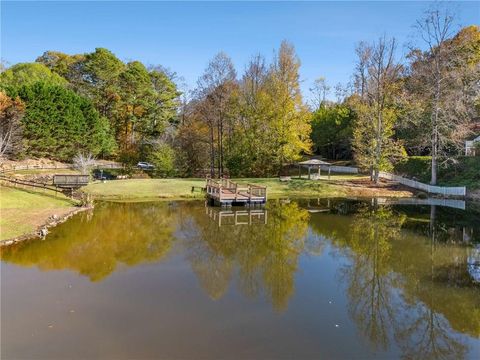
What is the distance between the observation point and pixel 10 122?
45.5 metres

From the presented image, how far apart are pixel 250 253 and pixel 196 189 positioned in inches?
796

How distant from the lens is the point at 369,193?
127ft

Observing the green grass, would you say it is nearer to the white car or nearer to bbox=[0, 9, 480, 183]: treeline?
bbox=[0, 9, 480, 183]: treeline

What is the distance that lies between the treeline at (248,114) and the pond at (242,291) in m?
20.8

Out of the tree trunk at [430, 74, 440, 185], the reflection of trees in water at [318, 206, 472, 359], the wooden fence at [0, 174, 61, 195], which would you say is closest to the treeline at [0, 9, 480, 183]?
the tree trunk at [430, 74, 440, 185]

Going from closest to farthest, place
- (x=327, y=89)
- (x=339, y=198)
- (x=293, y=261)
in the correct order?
(x=293, y=261)
(x=339, y=198)
(x=327, y=89)

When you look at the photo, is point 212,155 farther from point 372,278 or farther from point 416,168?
point 372,278

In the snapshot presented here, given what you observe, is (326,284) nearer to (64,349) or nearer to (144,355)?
(144,355)

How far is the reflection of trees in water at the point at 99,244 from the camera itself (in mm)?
16484

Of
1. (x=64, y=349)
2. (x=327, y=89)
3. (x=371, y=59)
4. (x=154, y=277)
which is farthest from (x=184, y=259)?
(x=327, y=89)

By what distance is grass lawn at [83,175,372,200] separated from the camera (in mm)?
35281

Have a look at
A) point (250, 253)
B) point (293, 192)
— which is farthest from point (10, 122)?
point (250, 253)

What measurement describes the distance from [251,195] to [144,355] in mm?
23028

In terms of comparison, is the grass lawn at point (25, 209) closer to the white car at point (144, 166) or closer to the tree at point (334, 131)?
the white car at point (144, 166)
